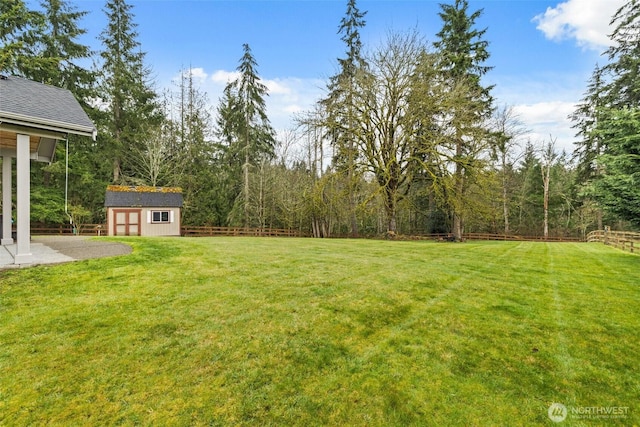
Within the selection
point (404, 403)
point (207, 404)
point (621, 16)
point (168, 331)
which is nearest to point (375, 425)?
point (404, 403)

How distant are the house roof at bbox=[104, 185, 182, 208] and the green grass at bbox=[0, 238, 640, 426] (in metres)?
14.9

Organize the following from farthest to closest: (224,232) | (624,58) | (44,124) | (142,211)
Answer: (224,232) < (624,58) < (142,211) < (44,124)

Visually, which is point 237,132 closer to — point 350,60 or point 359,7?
point 350,60

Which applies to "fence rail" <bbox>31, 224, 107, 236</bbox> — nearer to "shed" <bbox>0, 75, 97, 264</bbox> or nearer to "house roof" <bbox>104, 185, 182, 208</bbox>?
"house roof" <bbox>104, 185, 182, 208</bbox>

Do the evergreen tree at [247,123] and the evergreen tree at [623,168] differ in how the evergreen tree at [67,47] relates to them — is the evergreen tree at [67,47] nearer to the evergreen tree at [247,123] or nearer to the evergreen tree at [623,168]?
the evergreen tree at [247,123]

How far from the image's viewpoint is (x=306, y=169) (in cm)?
2567

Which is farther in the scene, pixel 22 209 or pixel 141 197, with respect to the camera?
pixel 141 197

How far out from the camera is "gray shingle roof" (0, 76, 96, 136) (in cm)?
567

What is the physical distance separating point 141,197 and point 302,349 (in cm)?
1961

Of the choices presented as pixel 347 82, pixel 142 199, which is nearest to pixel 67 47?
pixel 142 199

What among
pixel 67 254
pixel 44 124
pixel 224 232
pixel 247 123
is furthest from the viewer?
pixel 247 123

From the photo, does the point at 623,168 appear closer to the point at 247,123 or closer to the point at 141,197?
the point at 247,123

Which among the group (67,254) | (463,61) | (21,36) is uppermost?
(21,36)

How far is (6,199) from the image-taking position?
8.29 meters
